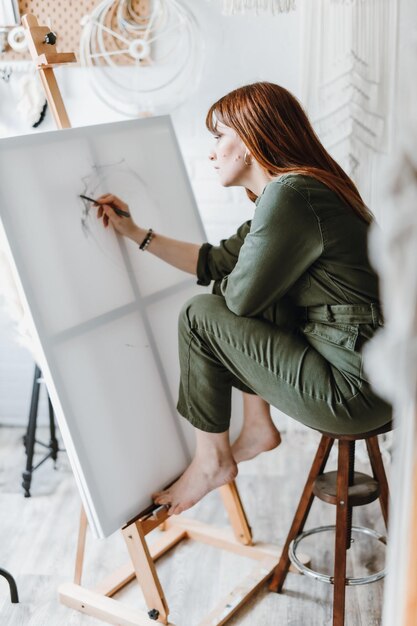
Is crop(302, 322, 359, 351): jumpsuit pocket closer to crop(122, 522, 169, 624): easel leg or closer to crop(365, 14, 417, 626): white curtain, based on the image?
crop(122, 522, 169, 624): easel leg

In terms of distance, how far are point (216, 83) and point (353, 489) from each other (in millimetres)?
1578

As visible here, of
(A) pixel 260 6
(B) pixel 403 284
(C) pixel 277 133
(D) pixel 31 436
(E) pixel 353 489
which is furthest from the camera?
(D) pixel 31 436

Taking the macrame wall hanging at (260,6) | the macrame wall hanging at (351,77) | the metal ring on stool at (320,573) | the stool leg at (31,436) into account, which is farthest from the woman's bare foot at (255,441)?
the macrame wall hanging at (260,6)

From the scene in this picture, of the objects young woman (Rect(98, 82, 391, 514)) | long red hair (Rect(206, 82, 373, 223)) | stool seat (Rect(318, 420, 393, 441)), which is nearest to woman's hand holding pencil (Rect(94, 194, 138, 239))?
young woman (Rect(98, 82, 391, 514))

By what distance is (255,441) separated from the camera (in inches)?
80.1

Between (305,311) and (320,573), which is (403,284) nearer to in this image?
(305,311)

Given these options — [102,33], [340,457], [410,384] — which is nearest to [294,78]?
[102,33]

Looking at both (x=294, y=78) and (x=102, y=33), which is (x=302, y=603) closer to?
(x=294, y=78)

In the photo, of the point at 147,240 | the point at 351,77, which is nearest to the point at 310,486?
the point at 147,240

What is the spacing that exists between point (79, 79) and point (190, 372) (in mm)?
1485

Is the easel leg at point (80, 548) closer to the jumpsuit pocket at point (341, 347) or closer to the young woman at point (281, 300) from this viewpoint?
the young woman at point (281, 300)

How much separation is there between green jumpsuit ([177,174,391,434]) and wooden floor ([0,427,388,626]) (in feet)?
1.87

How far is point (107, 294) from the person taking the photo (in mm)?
1843

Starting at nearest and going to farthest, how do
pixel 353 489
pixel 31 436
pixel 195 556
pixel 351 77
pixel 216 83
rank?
1. pixel 353 489
2. pixel 195 556
3. pixel 351 77
4. pixel 31 436
5. pixel 216 83
